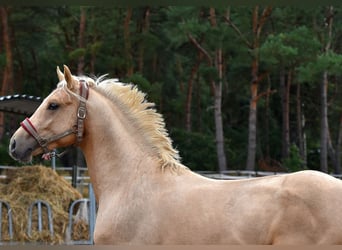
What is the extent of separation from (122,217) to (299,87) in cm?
3065

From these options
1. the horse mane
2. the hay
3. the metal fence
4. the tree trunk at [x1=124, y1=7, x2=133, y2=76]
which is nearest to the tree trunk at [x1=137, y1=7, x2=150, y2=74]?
the tree trunk at [x1=124, y1=7, x2=133, y2=76]

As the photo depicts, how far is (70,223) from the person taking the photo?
10969 millimetres

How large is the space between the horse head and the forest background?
651 inches

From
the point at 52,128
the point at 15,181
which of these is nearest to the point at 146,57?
the point at 15,181

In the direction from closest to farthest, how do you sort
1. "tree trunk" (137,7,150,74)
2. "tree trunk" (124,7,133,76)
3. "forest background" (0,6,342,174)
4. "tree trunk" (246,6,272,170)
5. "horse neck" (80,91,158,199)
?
1. "horse neck" (80,91,158,199)
2. "forest background" (0,6,342,174)
3. "tree trunk" (246,6,272,170)
4. "tree trunk" (124,7,133,76)
5. "tree trunk" (137,7,150,74)

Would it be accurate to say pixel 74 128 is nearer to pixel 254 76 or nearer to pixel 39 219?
pixel 39 219

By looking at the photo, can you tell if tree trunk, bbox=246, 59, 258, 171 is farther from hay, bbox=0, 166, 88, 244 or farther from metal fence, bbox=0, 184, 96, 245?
metal fence, bbox=0, 184, 96, 245

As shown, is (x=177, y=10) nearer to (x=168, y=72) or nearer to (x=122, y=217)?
(x=168, y=72)

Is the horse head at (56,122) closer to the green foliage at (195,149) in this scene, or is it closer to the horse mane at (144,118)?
the horse mane at (144,118)

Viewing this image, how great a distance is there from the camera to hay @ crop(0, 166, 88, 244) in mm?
10852

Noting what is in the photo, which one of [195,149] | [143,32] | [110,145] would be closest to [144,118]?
[110,145]

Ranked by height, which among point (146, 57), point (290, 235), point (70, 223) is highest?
point (146, 57)

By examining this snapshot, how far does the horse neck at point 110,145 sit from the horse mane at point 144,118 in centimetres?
5

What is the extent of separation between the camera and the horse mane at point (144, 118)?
4734mm
